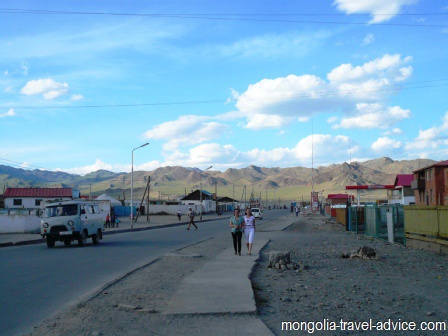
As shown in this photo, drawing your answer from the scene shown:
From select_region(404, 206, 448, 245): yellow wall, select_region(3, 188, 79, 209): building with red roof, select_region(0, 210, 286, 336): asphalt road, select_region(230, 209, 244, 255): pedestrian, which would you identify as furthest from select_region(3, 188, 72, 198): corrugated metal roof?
select_region(230, 209, 244, 255): pedestrian

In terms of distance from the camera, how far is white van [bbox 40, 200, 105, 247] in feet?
74.8

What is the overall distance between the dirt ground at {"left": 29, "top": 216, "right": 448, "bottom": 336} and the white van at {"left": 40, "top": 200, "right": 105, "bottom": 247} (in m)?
9.38

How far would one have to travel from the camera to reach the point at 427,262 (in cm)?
1570

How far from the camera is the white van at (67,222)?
22.8 metres

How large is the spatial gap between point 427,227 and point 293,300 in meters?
12.2

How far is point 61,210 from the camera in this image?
2341 cm

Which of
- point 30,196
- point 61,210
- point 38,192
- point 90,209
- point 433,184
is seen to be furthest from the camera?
point 38,192

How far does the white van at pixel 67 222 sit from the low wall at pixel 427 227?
14423 mm

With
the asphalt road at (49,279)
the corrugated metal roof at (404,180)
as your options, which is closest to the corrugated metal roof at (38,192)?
the corrugated metal roof at (404,180)

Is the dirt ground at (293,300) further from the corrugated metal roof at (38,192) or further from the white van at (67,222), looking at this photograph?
the corrugated metal roof at (38,192)

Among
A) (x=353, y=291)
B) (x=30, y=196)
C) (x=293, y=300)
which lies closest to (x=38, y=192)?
(x=30, y=196)

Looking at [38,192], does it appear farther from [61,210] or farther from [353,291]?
[353,291]

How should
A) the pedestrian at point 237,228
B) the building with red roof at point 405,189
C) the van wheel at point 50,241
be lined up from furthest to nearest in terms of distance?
the building with red roof at point 405,189, the van wheel at point 50,241, the pedestrian at point 237,228

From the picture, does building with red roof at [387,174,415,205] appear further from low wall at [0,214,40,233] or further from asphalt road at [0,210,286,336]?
asphalt road at [0,210,286,336]
